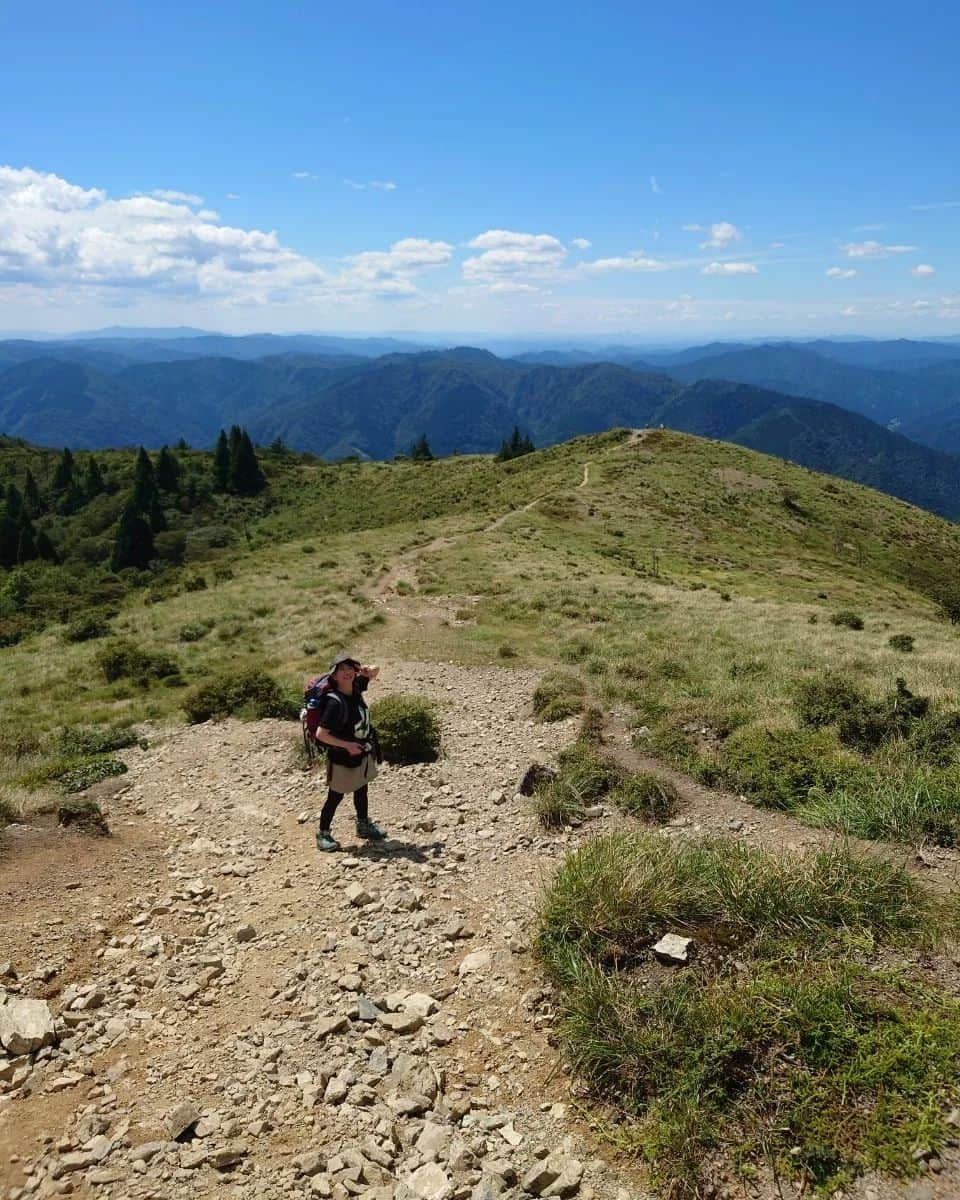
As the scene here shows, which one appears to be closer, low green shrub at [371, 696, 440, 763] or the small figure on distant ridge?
the small figure on distant ridge

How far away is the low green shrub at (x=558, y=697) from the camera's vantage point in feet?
49.5

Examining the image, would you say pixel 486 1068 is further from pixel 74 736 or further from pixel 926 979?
pixel 74 736

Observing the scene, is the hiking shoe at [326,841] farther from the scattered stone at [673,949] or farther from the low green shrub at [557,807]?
the scattered stone at [673,949]

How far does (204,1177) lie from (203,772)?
30.9 feet

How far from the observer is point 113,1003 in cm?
704

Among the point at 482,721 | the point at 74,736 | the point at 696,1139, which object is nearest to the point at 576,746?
the point at 482,721

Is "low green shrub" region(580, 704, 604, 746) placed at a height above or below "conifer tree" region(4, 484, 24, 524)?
above

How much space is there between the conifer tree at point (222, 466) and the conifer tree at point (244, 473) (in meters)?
0.93

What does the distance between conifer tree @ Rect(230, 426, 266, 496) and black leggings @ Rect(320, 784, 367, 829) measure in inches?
3525

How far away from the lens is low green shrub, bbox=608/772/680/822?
10.3 m

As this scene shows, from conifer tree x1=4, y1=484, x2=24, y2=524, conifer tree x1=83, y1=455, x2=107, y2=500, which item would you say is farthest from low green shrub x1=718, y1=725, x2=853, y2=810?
conifer tree x1=83, y1=455, x2=107, y2=500

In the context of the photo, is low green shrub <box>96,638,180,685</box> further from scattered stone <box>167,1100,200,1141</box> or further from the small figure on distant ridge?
scattered stone <box>167,1100,200,1141</box>

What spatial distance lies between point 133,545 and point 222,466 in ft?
94.4

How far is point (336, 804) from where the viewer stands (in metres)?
9.86
